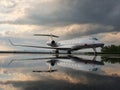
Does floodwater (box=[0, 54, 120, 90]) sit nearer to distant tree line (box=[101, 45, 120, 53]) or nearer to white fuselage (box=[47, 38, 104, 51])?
white fuselage (box=[47, 38, 104, 51])

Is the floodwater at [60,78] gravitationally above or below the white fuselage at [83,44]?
below

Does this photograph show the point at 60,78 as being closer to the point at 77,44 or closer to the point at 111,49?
the point at 77,44

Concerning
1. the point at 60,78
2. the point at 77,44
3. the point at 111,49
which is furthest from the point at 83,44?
the point at 60,78

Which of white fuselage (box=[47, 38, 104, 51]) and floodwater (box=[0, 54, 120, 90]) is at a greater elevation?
white fuselage (box=[47, 38, 104, 51])

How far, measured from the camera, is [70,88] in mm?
10695

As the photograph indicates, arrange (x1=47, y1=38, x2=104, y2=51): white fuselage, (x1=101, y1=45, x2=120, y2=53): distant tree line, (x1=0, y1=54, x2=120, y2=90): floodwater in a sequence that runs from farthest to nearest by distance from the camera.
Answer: (x1=101, y1=45, x2=120, y2=53): distant tree line → (x1=47, y1=38, x2=104, y2=51): white fuselage → (x1=0, y1=54, x2=120, y2=90): floodwater

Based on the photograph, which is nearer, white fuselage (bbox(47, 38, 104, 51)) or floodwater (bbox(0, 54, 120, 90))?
floodwater (bbox(0, 54, 120, 90))

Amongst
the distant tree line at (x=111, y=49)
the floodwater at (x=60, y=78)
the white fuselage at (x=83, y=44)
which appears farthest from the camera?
the distant tree line at (x=111, y=49)

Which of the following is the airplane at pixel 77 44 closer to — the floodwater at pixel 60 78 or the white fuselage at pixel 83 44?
the white fuselage at pixel 83 44

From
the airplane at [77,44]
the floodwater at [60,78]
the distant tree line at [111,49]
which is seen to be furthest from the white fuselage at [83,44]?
the floodwater at [60,78]

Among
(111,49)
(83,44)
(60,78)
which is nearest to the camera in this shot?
(60,78)

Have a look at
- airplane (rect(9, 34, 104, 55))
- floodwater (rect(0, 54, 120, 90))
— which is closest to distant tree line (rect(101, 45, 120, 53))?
airplane (rect(9, 34, 104, 55))

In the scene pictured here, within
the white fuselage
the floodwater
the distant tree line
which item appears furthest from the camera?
the distant tree line

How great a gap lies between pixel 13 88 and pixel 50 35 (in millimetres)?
95634
